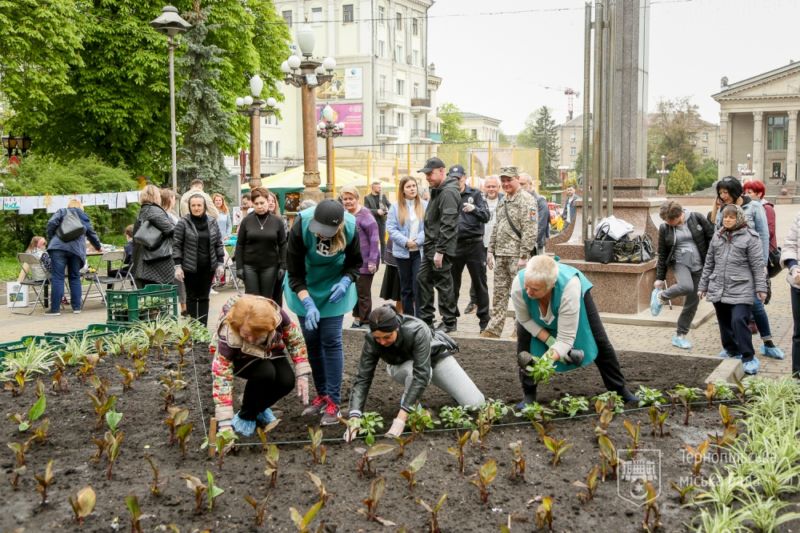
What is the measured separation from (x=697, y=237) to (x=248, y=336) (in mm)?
5851

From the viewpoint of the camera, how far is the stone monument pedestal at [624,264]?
11.2 meters

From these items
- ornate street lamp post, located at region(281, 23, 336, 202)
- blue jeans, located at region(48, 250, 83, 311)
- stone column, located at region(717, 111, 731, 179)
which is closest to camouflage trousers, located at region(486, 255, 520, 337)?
blue jeans, located at region(48, 250, 83, 311)

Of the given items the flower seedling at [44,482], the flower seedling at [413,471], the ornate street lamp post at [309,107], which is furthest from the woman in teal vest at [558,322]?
the ornate street lamp post at [309,107]

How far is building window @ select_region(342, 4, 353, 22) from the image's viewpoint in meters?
70.2

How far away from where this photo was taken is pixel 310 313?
5910mm

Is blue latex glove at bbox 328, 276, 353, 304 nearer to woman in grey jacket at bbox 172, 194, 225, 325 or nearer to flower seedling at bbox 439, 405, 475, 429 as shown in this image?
flower seedling at bbox 439, 405, 475, 429

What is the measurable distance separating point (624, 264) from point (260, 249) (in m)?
4.81

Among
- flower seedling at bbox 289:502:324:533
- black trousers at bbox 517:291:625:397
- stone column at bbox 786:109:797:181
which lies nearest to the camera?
flower seedling at bbox 289:502:324:533

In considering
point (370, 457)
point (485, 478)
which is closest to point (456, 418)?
point (370, 457)

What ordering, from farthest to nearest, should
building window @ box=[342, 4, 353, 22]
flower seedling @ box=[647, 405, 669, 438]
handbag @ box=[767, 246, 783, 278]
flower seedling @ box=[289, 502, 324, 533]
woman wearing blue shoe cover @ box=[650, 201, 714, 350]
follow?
building window @ box=[342, 4, 353, 22], woman wearing blue shoe cover @ box=[650, 201, 714, 350], handbag @ box=[767, 246, 783, 278], flower seedling @ box=[647, 405, 669, 438], flower seedling @ box=[289, 502, 324, 533]

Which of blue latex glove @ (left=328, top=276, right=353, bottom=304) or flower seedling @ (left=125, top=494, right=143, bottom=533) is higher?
blue latex glove @ (left=328, top=276, right=353, bottom=304)

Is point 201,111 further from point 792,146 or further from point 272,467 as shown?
point 792,146

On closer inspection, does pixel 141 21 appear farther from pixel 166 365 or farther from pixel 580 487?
pixel 580 487

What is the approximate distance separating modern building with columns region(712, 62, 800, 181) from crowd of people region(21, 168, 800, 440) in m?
90.0
